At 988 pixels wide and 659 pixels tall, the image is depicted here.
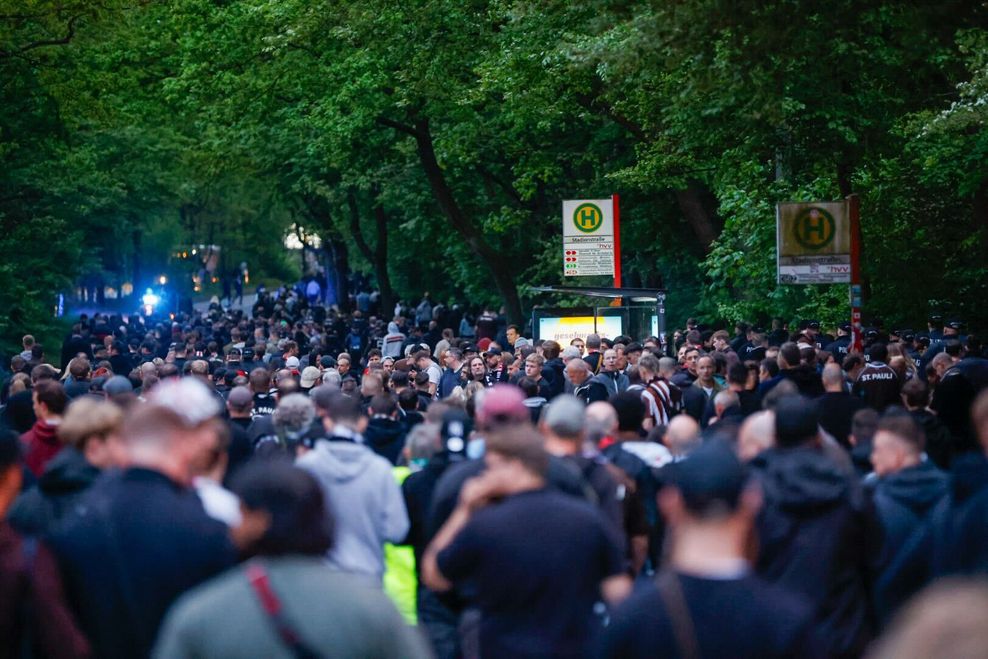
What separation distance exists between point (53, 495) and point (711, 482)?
358cm

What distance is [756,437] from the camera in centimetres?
773

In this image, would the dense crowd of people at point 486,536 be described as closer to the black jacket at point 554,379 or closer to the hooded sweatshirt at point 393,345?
the black jacket at point 554,379

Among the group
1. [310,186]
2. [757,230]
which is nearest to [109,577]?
[757,230]

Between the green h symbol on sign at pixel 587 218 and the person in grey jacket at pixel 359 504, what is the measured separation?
18.7 meters

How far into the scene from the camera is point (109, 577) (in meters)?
5.50

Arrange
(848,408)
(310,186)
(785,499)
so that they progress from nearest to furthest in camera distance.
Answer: (785,499) < (848,408) < (310,186)

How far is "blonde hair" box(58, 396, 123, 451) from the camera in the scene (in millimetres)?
7309

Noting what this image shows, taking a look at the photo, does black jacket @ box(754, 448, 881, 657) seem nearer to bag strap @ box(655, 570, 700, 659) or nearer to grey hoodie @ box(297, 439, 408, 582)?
grey hoodie @ box(297, 439, 408, 582)

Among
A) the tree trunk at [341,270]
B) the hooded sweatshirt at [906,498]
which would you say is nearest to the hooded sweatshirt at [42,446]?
the hooded sweatshirt at [906,498]

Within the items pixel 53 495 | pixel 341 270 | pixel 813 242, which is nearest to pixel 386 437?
pixel 53 495

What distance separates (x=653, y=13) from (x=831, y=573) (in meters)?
9.96

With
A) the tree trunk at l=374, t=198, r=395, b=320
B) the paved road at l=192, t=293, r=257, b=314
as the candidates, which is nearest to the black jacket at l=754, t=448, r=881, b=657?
the tree trunk at l=374, t=198, r=395, b=320

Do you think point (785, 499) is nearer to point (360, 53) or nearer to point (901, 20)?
point (901, 20)

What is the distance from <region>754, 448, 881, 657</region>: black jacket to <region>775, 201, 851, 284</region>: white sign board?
12670 mm
